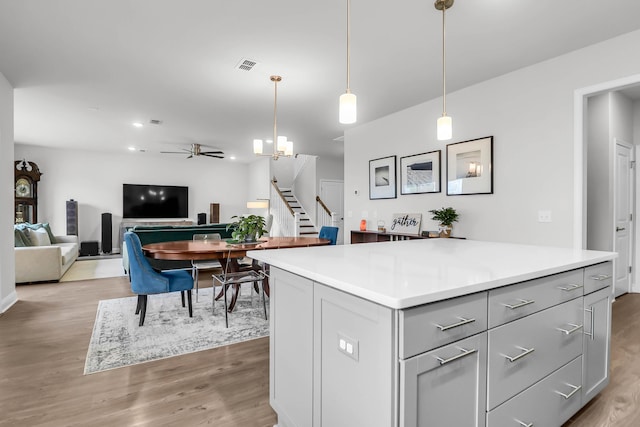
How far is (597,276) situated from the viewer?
69.6 inches

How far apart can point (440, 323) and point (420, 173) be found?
12.3 ft

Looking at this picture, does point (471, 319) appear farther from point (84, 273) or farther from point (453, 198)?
point (84, 273)

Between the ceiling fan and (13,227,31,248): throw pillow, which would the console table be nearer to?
the ceiling fan

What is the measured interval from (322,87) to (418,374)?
3587 millimetres

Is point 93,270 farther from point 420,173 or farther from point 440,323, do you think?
point 440,323

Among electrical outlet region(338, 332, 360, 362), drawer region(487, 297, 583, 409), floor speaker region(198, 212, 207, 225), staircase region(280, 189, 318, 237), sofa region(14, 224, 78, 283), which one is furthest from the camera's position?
floor speaker region(198, 212, 207, 225)

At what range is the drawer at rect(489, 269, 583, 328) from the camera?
122 cm

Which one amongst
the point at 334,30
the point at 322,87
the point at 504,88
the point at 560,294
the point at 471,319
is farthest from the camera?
the point at 322,87

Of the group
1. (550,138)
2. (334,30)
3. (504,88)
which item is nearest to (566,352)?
(550,138)

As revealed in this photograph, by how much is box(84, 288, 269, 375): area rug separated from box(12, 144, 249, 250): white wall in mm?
5526

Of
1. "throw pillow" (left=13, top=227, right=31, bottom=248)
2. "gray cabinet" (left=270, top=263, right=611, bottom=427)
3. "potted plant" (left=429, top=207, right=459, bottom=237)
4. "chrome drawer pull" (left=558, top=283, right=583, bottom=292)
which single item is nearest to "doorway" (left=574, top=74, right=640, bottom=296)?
"potted plant" (left=429, top=207, right=459, bottom=237)

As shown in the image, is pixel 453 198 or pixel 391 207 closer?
pixel 453 198

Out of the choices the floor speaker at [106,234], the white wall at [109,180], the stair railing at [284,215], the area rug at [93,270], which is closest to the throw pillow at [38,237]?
the area rug at [93,270]

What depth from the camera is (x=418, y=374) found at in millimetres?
1002
